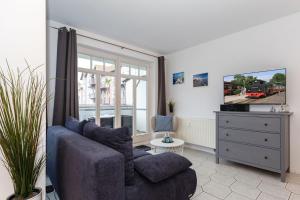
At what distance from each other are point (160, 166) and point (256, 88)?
2.40 m

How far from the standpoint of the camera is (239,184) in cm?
232

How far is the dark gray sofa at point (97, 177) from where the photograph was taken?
113 centimetres

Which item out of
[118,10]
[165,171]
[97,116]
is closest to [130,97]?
[97,116]

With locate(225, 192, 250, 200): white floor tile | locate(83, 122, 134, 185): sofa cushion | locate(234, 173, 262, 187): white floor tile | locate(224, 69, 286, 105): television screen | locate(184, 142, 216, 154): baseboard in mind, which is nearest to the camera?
locate(83, 122, 134, 185): sofa cushion

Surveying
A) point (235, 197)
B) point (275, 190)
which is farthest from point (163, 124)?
point (275, 190)

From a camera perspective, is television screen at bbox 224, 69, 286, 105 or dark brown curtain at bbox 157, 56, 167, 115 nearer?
television screen at bbox 224, 69, 286, 105

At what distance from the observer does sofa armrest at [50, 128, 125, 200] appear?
3.67ft

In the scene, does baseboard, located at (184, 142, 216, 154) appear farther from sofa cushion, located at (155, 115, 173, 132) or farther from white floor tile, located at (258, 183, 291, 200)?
white floor tile, located at (258, 183, 291, 200)

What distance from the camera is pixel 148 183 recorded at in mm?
1461

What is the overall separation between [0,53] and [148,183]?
5.16ft

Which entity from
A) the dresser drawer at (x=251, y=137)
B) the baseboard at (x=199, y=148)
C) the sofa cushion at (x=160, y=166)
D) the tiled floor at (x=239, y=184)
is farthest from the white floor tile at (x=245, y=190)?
the baseboard at (x=199, y=148)

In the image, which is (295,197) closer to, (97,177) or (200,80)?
(97,177)

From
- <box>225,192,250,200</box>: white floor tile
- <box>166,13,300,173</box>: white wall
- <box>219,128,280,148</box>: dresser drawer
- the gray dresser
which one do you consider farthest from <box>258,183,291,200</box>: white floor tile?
<box>166,13,300,173</box>: white wall

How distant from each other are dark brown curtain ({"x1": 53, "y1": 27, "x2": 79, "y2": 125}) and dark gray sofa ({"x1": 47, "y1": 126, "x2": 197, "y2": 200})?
0.97 m
